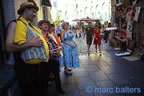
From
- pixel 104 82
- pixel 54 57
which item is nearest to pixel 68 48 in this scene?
pixel 54 57

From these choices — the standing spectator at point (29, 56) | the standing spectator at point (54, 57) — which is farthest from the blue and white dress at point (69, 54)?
the standing spectator at point (29, 56)

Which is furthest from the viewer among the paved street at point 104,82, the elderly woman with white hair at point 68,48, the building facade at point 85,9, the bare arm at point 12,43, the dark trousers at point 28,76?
the building facade at point 85,9

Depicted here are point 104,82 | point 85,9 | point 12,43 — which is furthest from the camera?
point 85,9

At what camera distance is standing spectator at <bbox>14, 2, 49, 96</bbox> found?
1.94 m

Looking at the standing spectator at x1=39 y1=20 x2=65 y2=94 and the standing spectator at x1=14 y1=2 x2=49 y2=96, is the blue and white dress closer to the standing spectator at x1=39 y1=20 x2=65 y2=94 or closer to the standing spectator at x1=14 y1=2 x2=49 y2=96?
the standing spectator at x1=39 y1=20 x2=65 y2=94

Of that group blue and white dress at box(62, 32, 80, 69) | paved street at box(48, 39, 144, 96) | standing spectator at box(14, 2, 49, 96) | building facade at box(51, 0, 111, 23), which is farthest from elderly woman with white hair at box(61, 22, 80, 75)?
building facade at box(51, 0, 111, 23)

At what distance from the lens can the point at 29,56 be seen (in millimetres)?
1982

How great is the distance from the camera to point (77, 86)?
165 inches

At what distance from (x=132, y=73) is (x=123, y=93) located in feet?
5.64

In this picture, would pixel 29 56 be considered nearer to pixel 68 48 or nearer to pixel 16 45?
pixel 16 45

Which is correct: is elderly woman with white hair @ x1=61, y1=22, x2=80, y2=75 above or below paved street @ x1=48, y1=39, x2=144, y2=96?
above

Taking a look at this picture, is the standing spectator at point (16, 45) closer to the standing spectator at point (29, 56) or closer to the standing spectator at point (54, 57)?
the standing spectator at point (29, 56)

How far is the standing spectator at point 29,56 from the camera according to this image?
194 centimetres

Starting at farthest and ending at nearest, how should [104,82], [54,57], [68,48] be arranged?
[68,48] → [104,82] → [54,57]
